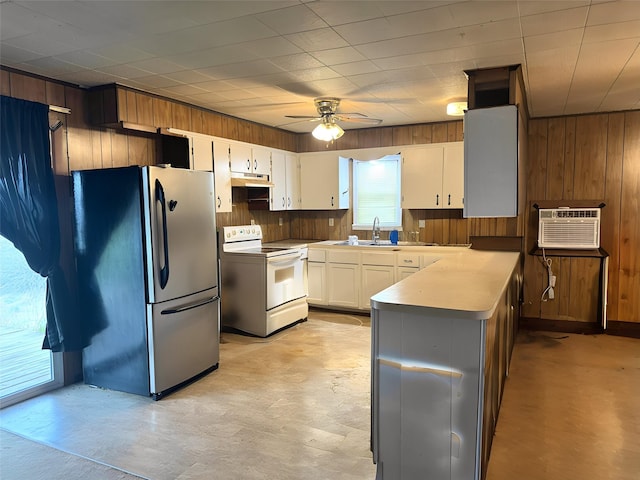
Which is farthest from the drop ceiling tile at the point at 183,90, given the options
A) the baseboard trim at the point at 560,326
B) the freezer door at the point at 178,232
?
the baseboard trim at the point at 560,326

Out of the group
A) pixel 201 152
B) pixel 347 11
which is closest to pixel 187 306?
pixel 201 152

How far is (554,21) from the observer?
92.0 inches

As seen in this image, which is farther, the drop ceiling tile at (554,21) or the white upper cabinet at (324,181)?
the white upper cabinet at (324,181)

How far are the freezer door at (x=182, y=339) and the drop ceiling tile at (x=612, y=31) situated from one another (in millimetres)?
3136

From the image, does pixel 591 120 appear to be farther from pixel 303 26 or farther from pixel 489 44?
pixel 303 26

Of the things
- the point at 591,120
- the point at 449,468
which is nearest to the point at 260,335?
the point at 449,468

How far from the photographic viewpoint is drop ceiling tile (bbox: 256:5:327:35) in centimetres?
222

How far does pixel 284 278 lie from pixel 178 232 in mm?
1733

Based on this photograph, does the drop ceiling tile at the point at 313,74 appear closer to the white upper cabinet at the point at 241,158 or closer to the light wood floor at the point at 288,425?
the white upper cabinet at the point at 241,158

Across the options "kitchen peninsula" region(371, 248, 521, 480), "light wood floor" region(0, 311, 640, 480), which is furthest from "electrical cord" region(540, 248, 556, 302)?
"kitchen peninsula" region(371, 248, 521, 480)

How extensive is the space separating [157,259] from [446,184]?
3458 mm

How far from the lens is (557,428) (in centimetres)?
271

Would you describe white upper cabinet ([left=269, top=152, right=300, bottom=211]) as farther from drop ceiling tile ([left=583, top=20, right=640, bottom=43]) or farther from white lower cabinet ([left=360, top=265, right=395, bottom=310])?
drop ceiling tile ([left=583, top=20, right=640, bottom=43])

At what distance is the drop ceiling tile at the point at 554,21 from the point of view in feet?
7.34
